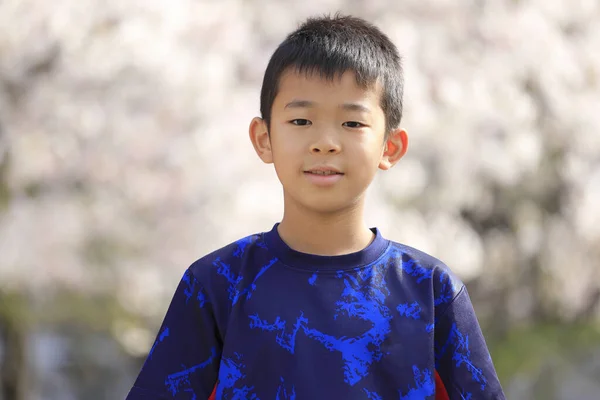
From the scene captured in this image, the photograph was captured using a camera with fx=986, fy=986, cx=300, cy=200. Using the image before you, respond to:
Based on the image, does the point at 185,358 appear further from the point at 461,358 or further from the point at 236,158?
the point at 236,158

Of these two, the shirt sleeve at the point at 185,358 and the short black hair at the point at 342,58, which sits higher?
the short black hair at the point at 342,58

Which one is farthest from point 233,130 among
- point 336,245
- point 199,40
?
point 336,245

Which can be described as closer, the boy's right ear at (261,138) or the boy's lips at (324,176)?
the boy's lips at (324,176)

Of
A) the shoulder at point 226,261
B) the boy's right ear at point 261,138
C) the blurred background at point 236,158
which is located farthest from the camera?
the blurred background at point 236,158

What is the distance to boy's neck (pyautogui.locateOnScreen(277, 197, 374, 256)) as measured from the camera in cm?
220

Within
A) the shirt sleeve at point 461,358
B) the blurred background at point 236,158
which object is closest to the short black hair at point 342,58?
the shirt sleeve at point 461,358

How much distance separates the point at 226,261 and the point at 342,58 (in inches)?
20.5

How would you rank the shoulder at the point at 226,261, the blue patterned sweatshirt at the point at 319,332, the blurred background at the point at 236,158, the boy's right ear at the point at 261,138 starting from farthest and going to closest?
the blurred background at the point at 236,158, the boy's right ear at the point at 261,138, the shoulder at the point at 226,261, the blue patterned sweatshirt at the point at 319,332

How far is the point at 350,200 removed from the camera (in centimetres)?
217

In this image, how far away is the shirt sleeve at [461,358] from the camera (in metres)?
2.14

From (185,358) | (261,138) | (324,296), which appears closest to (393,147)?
(261,138)

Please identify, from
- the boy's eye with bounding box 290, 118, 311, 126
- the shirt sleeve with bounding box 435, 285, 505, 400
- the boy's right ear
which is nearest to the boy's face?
the boy's eye with bounding box 290, 118, 311, 126

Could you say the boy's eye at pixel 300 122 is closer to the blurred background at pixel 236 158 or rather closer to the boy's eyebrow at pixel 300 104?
the boy's eyebrow at pixel 300 104

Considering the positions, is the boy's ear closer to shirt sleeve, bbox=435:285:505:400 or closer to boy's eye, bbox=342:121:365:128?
boy's eye, bbox=342:121:365:128
